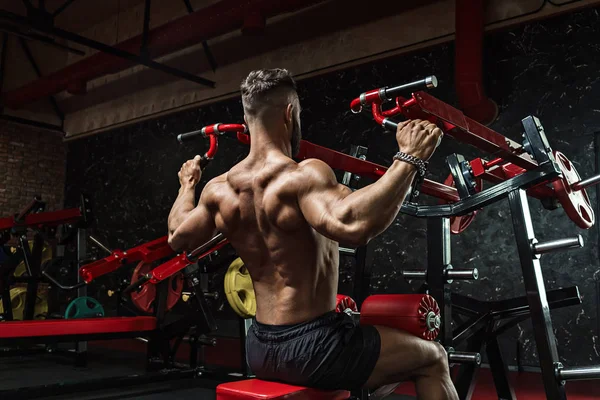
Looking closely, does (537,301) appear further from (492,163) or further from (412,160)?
(412,160)

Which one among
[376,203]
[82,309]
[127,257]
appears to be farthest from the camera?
[82,309]

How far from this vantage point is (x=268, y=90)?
1710 mm

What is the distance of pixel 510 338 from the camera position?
14.9 feet

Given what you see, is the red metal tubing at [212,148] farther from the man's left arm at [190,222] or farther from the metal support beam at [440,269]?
the metal support beam at [440,269]

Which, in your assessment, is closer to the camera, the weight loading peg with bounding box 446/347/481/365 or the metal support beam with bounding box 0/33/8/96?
the weight loading peg with bounding box 446/347/481/365

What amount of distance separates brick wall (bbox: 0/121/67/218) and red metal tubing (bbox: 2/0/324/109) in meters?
0.99

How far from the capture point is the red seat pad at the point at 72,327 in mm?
3938

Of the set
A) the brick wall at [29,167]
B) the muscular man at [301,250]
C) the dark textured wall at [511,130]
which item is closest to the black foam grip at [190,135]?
the muscular man at [301,250]

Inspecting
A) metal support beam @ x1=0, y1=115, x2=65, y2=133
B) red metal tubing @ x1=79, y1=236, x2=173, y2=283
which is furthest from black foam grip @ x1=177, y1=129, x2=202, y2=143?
metal support beam @ x1=0, y1=115, x2=65, y2=133

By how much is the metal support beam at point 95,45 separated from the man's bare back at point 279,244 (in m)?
4.82

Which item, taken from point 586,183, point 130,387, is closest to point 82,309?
point 130,387

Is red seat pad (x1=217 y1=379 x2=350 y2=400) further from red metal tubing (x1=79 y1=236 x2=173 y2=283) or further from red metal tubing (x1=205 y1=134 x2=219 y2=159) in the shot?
red metal tubing (x1=79 y1=236 x2=173 y2=283)

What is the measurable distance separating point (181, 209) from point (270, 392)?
2.52 feet

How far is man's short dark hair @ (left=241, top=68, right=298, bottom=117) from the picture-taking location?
1711 mm
